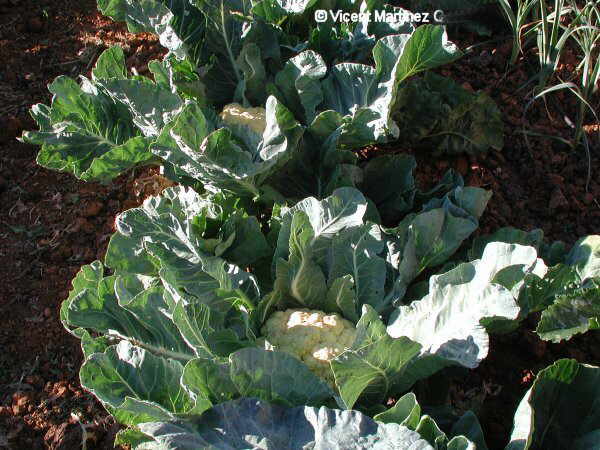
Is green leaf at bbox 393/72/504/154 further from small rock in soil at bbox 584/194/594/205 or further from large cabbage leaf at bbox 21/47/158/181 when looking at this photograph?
large cabbage leaf at bbox 21/47/158/181

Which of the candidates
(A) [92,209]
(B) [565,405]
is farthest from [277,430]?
(A) [92,209]

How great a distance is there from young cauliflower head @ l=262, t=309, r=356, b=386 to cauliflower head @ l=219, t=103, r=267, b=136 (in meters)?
0.83

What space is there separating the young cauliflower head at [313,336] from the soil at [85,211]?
44cm

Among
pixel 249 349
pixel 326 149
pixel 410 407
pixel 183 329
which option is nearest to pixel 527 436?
pixel 410 407

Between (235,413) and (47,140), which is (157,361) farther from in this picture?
(47,140)

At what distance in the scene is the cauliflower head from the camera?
268cm

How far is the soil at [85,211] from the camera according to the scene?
235cm

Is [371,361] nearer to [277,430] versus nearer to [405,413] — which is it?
[405,413]

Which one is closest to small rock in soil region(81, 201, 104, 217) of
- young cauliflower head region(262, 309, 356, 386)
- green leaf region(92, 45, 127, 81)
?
green leaf region(92, 45, 127, 81)

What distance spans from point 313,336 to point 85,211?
1.37 m

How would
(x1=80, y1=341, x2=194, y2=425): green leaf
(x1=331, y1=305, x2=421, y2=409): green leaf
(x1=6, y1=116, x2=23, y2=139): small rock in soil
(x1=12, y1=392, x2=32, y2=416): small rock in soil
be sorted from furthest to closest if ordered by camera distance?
1. (x1=6, y1=116, x2=23, y2=139): small rock in soil
2. (x1=12, y1=392, x2=32, y2=416): small rock in soil
3. (x1=80, y1=341, x2=194, y2=425): green leaf
4. (x1=331, y1=305, x2=421, y2=409): green leaf

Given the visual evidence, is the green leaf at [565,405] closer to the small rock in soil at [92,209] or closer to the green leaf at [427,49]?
the green leaf at [427,49]

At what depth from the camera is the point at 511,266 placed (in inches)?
73.3

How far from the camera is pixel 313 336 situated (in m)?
2.12
